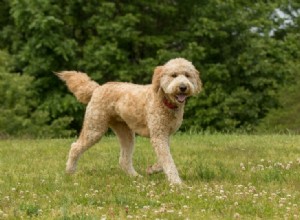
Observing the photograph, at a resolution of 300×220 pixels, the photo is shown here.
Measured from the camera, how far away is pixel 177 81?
704 centimetres

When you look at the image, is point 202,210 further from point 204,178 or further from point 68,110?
point 68,110

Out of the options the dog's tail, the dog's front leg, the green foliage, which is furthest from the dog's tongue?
the green foliage

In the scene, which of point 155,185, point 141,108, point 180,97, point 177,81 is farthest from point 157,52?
point 155,185

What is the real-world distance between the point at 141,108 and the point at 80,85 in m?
1.19

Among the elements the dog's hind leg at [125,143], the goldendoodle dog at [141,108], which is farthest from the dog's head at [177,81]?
the dog's hind leg at [125,143]

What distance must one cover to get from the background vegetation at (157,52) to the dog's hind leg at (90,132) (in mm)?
13113

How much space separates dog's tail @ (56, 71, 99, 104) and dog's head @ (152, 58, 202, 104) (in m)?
1.30

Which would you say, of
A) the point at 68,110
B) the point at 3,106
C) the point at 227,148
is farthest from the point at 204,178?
the point at 68,110

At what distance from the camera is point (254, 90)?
2459 cm

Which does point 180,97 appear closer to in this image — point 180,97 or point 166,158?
point 180,97

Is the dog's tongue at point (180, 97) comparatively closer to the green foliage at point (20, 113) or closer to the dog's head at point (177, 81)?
the dog's head at point (177, 81)

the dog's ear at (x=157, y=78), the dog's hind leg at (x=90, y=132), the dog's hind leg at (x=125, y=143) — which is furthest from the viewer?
the dog's hind leg at (x=125, y=143)

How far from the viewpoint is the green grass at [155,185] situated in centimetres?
555

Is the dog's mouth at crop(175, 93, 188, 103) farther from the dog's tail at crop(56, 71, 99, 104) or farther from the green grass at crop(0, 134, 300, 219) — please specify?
the dog's tail at crop(56, 71, 99, 104)
